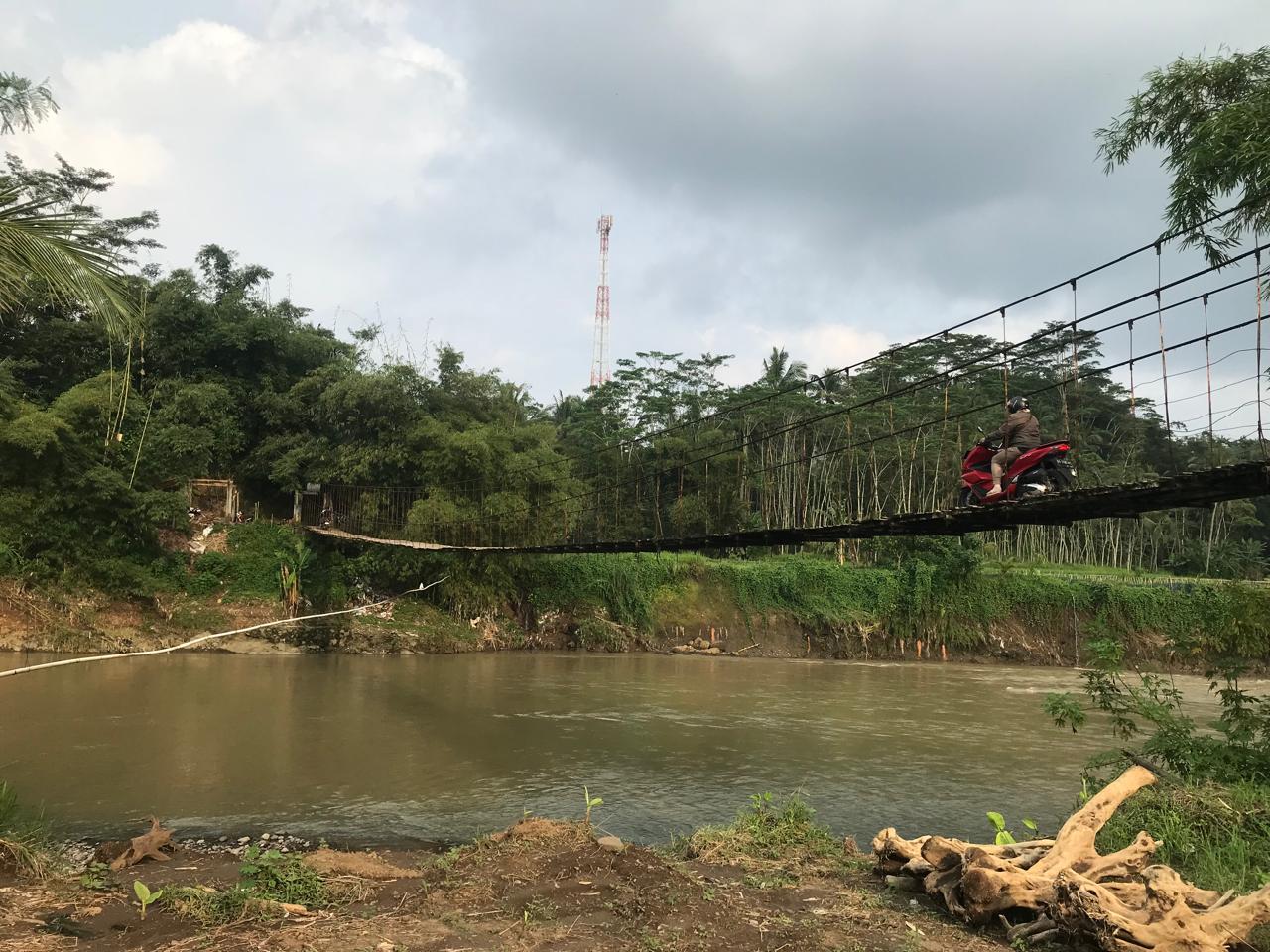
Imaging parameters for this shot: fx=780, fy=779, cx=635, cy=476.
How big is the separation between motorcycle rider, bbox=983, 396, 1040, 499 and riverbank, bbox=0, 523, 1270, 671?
8740mm

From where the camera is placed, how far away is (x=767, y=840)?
364 cm

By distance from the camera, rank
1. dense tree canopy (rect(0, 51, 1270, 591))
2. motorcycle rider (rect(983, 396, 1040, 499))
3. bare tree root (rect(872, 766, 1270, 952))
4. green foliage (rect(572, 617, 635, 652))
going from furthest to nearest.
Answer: green foliage (rect(572, 617, 635, 652)) < dense tree canopy (rect(0, 51, 1270, 591)) < motorcycle rider (rect(983, 396, 1040, 499)) < bare tree root (rect(872, 766, 1270, 952))

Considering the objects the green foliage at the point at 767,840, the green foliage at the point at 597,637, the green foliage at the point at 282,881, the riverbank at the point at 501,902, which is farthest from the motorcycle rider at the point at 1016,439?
the green foliage at the point at 597,637

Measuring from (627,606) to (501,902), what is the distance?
527 inches

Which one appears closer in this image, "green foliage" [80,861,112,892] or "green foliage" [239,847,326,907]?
"green foliage" [239,847,326,907]

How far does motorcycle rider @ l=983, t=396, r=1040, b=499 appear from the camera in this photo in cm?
432

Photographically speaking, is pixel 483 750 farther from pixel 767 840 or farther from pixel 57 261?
pixel 57 261

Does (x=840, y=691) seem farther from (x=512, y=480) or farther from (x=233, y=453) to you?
(x=233, y=453)

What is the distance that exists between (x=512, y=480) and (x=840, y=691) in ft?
22.0

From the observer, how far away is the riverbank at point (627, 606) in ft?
40.3

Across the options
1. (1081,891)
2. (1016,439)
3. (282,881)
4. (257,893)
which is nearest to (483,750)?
(282,881)

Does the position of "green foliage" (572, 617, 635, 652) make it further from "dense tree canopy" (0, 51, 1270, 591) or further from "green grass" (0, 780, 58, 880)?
"green grass" (0, 780, 58, 880)

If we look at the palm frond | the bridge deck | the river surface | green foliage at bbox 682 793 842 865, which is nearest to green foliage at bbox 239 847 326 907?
the river surface

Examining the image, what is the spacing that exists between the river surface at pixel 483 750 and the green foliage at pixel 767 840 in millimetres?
591
